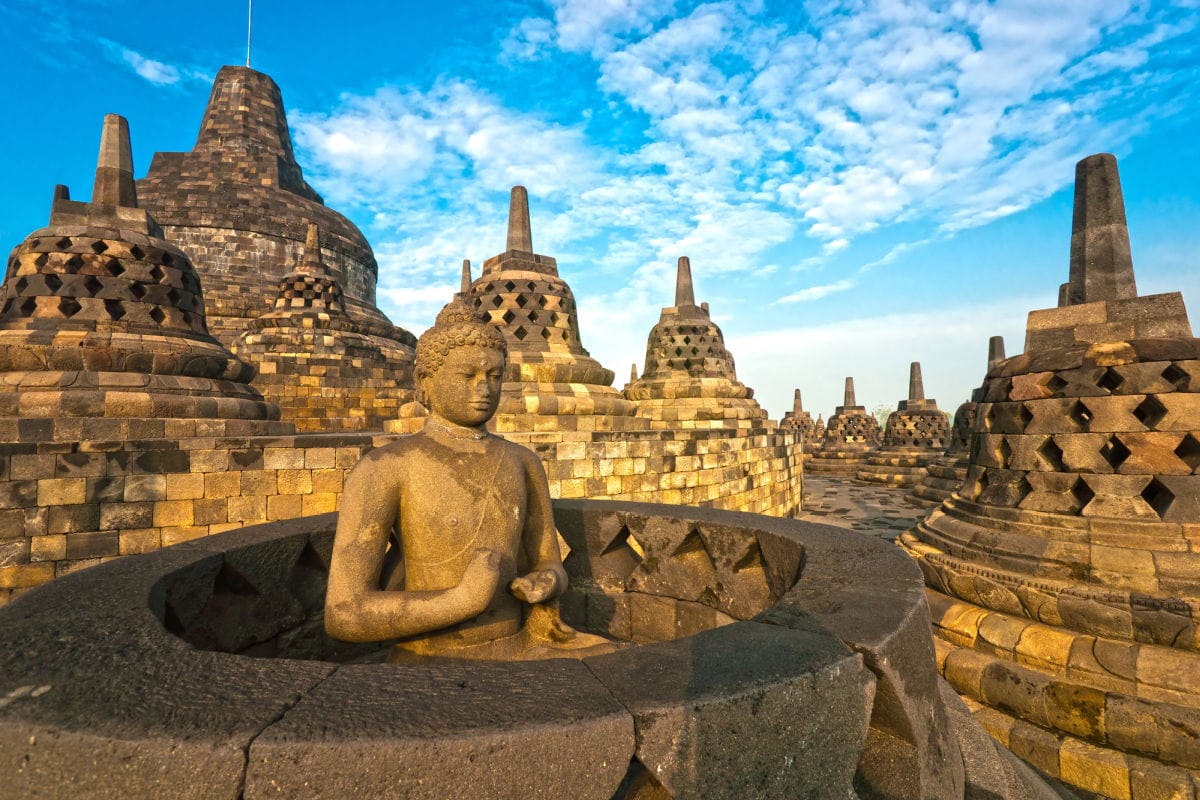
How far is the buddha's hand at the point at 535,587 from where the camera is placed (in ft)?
6.73

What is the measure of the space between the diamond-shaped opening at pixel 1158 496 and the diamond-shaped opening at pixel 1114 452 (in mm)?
220

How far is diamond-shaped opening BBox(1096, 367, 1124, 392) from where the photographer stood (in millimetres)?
3961

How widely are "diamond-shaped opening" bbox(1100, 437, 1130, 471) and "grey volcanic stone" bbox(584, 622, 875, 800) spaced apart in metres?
4.06

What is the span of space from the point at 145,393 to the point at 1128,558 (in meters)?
8.99

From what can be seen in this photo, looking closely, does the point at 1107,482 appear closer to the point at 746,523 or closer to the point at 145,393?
the point at 746,523

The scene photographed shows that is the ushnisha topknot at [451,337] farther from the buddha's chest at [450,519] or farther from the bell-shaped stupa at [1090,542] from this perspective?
the bell-shaped stupa at [1090,542]

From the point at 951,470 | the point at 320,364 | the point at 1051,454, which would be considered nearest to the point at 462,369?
the point at 1051,454

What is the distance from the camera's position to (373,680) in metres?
1.28

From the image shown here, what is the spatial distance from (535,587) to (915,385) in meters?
19.8

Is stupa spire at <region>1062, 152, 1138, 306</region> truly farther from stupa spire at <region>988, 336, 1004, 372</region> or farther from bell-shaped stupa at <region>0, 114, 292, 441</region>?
stupa spire at <region>988, 336, 1004, 372</region>

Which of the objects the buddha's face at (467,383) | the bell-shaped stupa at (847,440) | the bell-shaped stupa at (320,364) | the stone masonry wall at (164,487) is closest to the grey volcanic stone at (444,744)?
the buddha's face at (467,383)

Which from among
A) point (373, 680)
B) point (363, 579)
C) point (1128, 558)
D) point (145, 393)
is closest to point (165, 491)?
point (145, 393)

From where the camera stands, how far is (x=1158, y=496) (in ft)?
12.6

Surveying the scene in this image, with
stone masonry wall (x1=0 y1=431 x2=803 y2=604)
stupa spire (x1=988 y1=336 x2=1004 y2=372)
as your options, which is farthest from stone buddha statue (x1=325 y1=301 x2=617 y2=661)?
stupa spire (x1=988 y1=336 x2=1004 y2=372)
